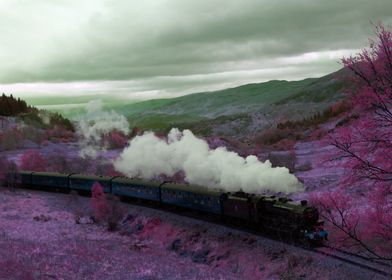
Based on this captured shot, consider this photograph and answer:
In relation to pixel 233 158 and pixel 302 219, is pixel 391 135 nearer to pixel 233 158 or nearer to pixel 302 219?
pixel 302 219

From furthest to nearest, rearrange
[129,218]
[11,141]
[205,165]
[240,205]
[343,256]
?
[11,141]
[129,218]
[205,165]
[240,205]
[343,256]

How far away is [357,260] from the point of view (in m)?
21.9

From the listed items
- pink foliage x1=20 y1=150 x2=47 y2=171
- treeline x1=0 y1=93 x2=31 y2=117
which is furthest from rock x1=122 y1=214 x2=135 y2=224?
treeline x1=0 y1=93 x2=31 y2=117

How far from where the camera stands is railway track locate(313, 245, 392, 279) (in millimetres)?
20000

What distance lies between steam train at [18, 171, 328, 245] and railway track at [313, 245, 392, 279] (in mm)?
960

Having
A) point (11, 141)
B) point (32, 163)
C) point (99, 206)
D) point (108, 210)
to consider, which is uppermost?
point (11, 141)

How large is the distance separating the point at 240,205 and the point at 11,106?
146 meters

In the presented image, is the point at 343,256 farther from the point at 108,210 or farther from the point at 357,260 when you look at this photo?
the point at 108,210

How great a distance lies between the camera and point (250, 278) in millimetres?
23609

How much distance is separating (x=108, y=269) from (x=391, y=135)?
567 inches

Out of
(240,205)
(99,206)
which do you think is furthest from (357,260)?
(99,206)

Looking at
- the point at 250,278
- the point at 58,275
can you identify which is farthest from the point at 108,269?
the point at 250,278

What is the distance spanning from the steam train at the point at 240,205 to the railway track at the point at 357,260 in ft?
3.15

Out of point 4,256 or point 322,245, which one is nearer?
point 4,256
